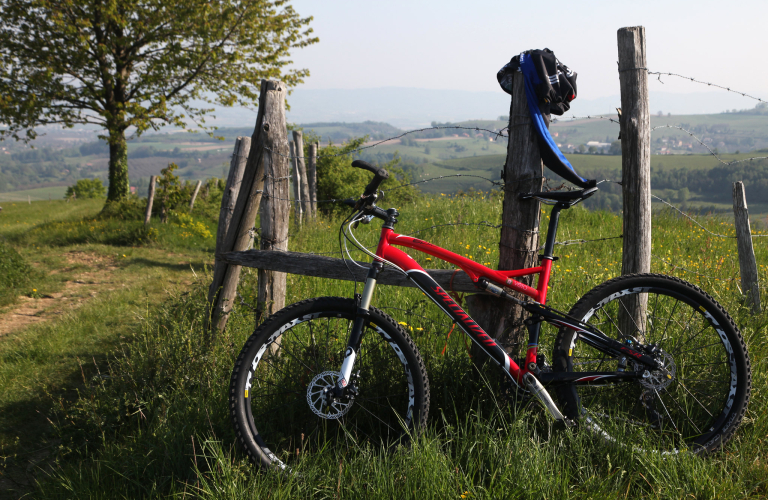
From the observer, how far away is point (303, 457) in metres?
2.45

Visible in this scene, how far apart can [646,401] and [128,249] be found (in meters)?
11.1

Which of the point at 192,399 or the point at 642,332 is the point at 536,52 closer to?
the point at 642,332

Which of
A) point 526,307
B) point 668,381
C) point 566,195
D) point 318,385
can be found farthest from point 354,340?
point 668,381

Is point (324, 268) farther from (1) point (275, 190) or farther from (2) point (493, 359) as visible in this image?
(2) point (493, 359)

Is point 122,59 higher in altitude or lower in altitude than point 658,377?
higher

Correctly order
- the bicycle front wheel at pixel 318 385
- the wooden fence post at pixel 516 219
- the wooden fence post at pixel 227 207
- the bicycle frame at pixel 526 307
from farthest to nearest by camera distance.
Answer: the wooden fence post at pixel 227 207 < the wooden fence post at pixel 516 219 < the bicycle frame at pixel 526 307 < the bicycle front wheel at pixel 318 385

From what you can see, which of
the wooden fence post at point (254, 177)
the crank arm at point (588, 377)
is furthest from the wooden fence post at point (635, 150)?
the wooden fence post at point (254, 177)

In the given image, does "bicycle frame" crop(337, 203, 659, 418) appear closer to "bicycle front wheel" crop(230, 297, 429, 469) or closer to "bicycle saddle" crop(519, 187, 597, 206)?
"bicycle saddle" crop(519, 187, 597, 206)

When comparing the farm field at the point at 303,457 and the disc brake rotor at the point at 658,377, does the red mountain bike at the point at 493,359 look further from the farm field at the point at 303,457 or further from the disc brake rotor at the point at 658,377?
the farm field at the point at 303,457

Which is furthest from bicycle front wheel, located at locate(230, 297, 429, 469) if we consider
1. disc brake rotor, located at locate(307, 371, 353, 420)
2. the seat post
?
the seat post

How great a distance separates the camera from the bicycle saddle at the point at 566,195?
2.65 meters

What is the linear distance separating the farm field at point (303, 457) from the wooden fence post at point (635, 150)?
1.00 meters

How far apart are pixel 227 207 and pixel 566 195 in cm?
311

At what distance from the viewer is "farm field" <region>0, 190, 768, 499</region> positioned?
2.31 m
